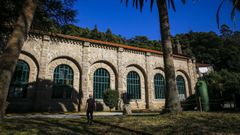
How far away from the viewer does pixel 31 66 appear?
2084 cm

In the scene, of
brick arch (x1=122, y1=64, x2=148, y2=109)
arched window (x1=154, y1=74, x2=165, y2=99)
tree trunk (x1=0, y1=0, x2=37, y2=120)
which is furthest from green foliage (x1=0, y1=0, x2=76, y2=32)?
arched window (x1=154, y1=74, x2=165, y2=99)

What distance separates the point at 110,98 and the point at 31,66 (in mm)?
10301

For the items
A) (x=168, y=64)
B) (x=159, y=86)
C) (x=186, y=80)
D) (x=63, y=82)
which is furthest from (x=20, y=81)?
(x=186, y=80)

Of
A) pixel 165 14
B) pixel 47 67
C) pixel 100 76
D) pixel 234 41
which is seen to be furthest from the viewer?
pixel 234 41

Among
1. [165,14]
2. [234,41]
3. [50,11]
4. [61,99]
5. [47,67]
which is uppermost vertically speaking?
[234,41]

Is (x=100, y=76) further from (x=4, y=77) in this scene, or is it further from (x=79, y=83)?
(x=4, y=77)

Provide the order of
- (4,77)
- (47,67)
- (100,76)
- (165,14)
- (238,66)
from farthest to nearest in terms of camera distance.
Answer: (238,66)
(100,76)
(47,67)
(165,14)
(4,77)

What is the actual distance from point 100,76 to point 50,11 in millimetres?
13411

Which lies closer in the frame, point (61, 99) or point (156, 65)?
point (61, 99)

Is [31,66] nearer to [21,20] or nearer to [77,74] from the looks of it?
[77,74]

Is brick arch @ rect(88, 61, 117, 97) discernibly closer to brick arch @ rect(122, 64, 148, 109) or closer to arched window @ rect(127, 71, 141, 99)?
brick arch @ rect(122, 64, 148, 109)

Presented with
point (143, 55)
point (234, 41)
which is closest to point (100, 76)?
point (143, 55)

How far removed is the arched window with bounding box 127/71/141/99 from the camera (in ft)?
89.2

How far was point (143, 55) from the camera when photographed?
96.3 ft
